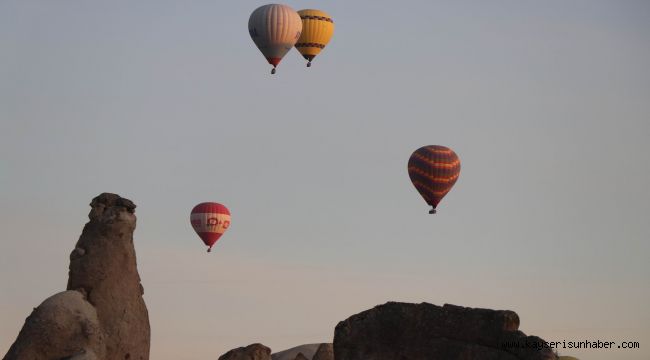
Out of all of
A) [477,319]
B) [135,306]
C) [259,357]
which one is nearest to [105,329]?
[135,306]

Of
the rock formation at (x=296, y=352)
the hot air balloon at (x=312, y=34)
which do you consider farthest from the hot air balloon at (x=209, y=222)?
the hot air balloon at (x=312, y=34)

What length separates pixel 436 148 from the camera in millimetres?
90875

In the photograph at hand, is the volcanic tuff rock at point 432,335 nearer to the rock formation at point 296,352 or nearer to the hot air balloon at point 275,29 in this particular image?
the hot air balloon at point 275,29

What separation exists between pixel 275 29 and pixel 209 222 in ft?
45.2

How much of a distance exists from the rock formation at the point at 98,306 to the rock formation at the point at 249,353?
246 inches

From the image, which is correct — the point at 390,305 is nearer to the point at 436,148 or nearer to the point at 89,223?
the point at 89,223

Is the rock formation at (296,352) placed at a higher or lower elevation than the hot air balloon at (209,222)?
lower

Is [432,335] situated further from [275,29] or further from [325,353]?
[275,29]

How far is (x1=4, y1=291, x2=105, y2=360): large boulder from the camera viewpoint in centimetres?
5784

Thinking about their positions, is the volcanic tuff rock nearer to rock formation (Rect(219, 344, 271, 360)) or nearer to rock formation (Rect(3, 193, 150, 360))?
rock formation (Rect(3, 193, 150, 360))

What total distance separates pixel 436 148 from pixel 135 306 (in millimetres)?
32692

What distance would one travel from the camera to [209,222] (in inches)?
3890

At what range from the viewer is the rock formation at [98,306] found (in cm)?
5806

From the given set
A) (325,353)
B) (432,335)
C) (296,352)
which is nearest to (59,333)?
(432,335)
